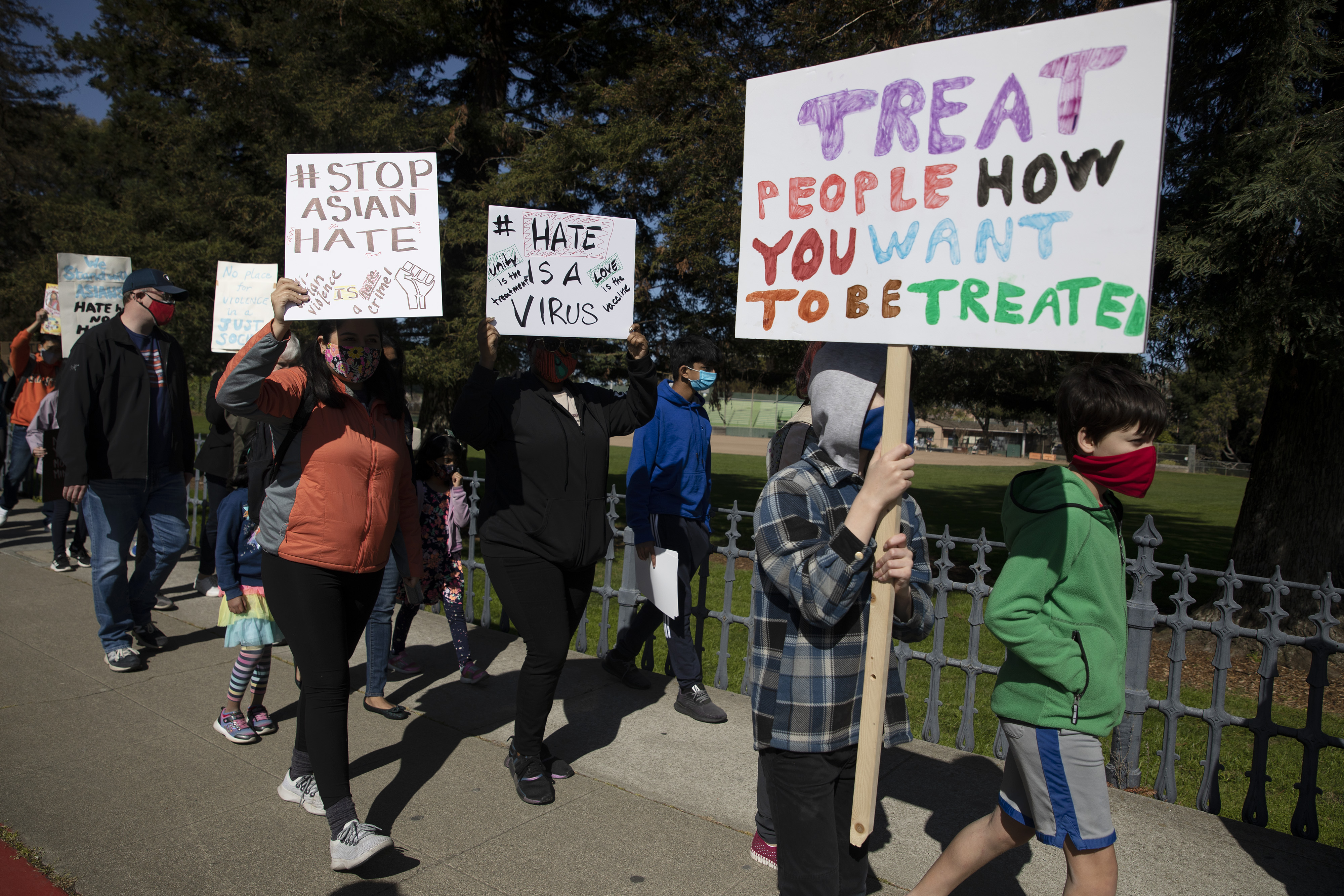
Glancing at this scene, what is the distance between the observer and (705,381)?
14.7 feet

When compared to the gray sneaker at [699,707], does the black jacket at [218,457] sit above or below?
above

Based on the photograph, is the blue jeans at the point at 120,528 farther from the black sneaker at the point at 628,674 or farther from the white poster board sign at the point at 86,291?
the black sneaker at the point at 628,674

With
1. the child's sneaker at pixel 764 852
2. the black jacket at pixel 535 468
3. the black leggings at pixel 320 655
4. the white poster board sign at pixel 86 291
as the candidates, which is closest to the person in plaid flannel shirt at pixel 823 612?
the child's sneaker at pixel 764 852

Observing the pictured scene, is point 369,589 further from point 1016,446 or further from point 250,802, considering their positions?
point 1016,446

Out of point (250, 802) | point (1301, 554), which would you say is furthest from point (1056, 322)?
point (1301, 554)

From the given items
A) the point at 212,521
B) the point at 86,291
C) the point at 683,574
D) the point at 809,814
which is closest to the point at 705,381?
the point at 683,574

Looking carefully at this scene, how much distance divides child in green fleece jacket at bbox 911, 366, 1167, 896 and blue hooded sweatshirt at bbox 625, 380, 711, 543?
2.39 m

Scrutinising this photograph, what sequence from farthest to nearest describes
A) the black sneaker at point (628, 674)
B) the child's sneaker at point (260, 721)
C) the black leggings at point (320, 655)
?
1. the black sneaker at point (628, 674)
2. the child's sneaker at point (260, 721)
3. the black leggings at point (320, 655)

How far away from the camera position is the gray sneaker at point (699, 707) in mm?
4457

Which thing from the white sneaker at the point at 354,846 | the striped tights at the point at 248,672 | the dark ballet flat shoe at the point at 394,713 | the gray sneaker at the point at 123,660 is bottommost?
the dark ballet flat shoe at the point at 394,713

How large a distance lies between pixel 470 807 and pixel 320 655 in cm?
97

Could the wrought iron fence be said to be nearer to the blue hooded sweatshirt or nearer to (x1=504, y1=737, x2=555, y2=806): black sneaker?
the blue hooded sweatshirt

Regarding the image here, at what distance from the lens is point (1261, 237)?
5367mm

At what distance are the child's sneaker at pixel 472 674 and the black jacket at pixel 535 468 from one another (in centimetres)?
165
